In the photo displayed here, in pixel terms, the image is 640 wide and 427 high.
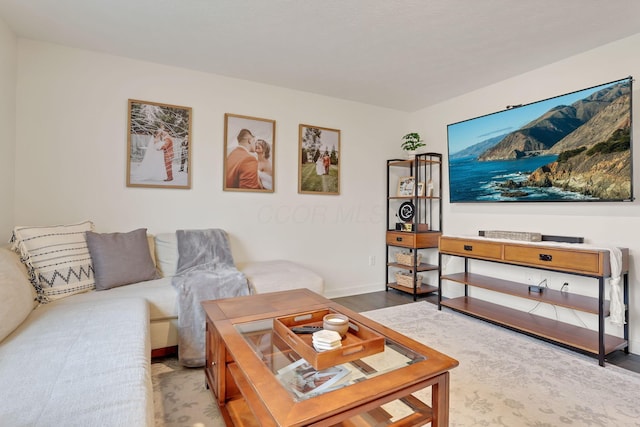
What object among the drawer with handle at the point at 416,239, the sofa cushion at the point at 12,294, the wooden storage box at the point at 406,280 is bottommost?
the wooden storage box at the point at 406,280

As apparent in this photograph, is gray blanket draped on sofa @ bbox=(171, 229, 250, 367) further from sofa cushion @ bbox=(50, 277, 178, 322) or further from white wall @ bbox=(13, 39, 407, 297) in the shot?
white wall @ bbox=(13, 39, 407, 297)

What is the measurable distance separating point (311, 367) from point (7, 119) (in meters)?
2.80

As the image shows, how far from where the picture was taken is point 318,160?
11.9 feet

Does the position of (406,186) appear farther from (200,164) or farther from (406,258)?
(200,164)

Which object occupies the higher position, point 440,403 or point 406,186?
point 406,186

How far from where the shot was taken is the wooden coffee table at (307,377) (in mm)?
956

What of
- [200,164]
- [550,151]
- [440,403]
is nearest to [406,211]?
[550,151]

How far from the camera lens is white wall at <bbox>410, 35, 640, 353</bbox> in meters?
2.28

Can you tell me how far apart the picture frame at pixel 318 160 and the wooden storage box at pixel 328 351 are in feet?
6.84

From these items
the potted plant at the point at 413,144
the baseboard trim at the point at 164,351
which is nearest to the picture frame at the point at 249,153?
the baseboard trim at the point at 164,351

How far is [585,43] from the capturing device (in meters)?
2.42

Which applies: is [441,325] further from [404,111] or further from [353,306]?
[404,111]

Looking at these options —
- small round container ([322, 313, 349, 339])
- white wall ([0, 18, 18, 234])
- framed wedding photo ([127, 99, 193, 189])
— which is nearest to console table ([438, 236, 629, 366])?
small round container ([322, 313, 349, 339])

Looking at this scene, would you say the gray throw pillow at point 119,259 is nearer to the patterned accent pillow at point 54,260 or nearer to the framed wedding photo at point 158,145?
the patterned accent pillow at point 54,260
